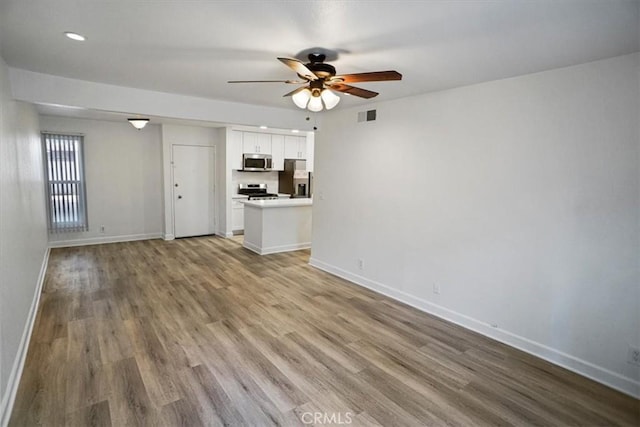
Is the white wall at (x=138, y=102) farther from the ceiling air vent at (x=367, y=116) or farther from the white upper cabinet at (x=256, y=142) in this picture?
the white upper cabinet at (x=256, y=142)

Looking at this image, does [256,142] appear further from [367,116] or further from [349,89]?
[349,89]

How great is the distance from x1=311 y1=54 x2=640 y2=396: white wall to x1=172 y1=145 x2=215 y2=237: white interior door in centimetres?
440

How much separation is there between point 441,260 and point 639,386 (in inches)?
67.6

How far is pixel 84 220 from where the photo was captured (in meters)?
6.41

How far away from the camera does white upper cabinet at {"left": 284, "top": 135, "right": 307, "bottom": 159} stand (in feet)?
26.7

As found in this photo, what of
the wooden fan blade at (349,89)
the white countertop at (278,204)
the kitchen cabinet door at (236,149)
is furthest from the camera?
the kitchen cabinet door at (236,149)

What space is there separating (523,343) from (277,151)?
640 centimetres

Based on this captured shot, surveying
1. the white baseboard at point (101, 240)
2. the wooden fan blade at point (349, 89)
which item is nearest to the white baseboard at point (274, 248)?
the white baseboard at point (101, 240)

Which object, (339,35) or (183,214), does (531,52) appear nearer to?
(339,35)

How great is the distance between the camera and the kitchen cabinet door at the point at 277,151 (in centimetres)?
793

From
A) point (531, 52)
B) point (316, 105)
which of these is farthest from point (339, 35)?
point (531, 52)

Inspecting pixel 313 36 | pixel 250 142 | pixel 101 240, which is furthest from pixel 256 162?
pixel 313 36

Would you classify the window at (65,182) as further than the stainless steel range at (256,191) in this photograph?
No

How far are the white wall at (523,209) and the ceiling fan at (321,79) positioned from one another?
1.21 metres
